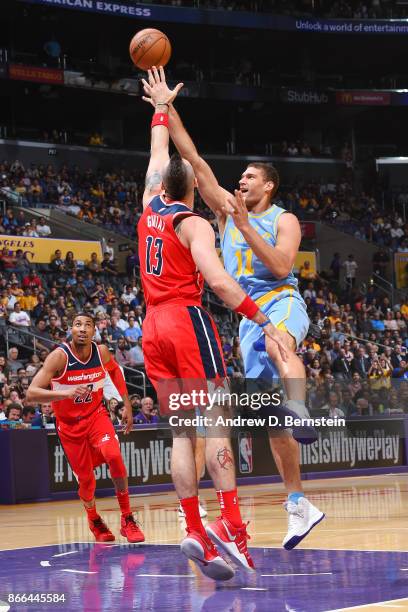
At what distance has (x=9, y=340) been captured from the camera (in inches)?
787

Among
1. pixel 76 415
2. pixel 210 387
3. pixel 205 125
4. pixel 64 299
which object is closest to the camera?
pixel 210 387

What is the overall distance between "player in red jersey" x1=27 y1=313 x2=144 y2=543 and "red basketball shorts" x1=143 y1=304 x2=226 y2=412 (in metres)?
3.17

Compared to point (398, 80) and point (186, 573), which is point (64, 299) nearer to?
point (186, 573)

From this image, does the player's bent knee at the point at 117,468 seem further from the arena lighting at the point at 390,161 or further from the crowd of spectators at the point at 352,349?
the arena lighting at the point at 390,161

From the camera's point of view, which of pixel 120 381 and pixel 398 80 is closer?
pixel 120 381

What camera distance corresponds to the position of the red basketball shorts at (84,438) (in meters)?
9.95

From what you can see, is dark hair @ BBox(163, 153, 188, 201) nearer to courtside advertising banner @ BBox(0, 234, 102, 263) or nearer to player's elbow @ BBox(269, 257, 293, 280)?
player's elbow @ BBox(269, 257, 293, 280)

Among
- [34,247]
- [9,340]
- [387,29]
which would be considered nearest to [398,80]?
[387,29]

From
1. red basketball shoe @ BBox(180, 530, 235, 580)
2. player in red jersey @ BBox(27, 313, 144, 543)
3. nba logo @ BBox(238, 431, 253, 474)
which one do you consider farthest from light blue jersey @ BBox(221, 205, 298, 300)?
nba logo @ BBox(238, 431, 253, 474)

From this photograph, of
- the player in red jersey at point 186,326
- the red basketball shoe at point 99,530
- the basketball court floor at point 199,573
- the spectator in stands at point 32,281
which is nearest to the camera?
the basketball court floor at point 199,573

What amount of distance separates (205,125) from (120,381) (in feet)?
108

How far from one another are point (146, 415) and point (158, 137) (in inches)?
435

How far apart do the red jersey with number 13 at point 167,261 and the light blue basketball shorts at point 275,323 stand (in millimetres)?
975

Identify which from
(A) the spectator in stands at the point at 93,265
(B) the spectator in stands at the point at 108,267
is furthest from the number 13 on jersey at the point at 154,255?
(B) the spectator in stands at the point at 108,267
